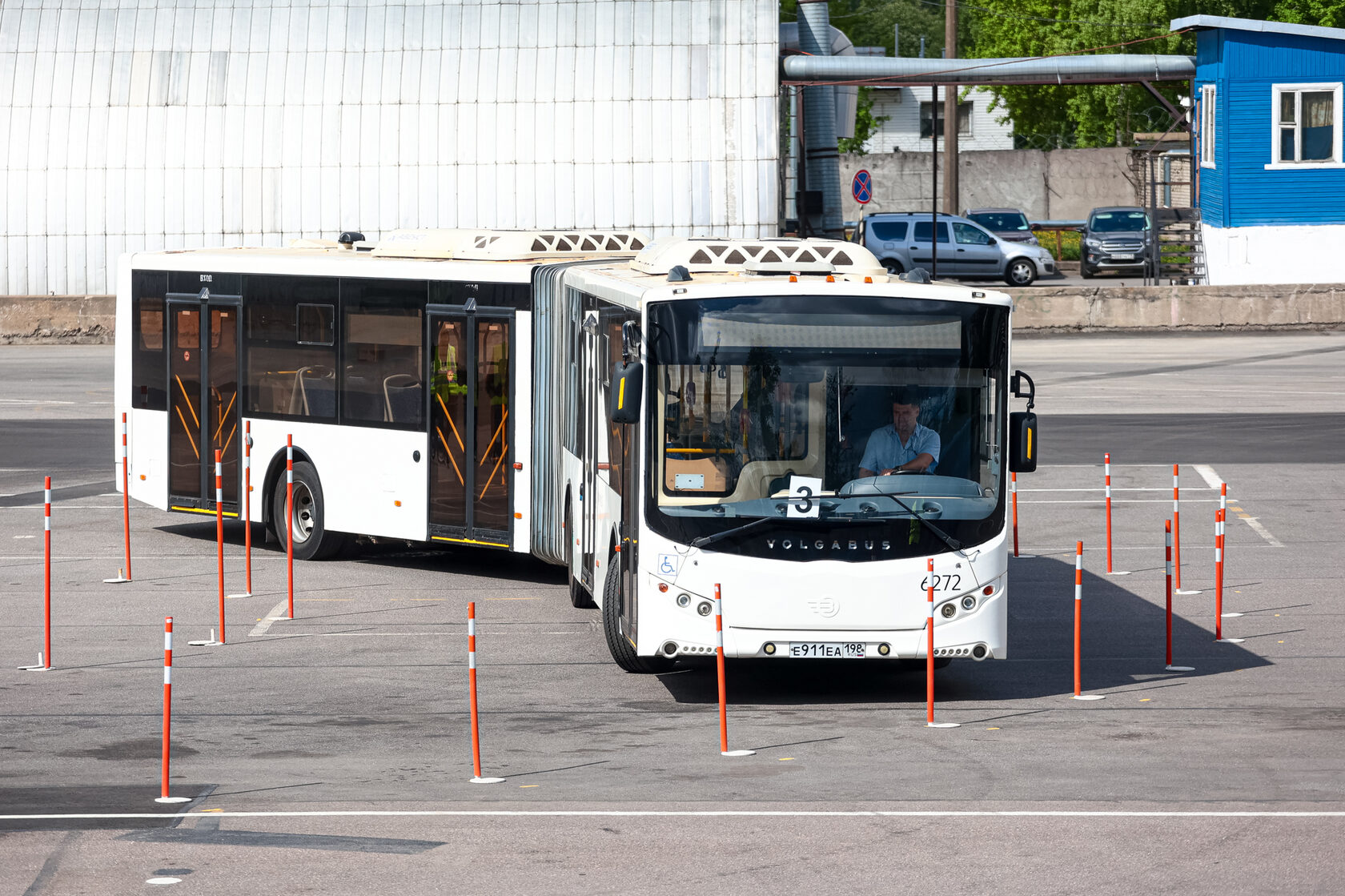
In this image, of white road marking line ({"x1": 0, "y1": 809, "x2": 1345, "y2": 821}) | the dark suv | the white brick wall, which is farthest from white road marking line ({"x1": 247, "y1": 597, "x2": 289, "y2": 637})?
the white brick wall

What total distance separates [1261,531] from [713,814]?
11269mm

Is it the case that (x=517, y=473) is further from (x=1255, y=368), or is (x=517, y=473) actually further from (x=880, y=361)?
(x=1255, y=368)

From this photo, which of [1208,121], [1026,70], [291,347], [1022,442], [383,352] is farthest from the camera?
[1208,121]

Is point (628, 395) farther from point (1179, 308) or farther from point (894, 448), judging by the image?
point (1179, 308)

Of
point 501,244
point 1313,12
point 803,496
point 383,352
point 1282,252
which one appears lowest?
point 803,496

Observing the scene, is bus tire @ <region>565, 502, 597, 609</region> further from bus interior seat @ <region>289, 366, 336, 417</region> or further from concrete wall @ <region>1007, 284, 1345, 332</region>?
concrete wall @ <region>1007, 284, 1345, 332</region>

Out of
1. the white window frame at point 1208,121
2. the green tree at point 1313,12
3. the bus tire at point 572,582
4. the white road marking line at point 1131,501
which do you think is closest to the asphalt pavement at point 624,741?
the bus tire at point 572,582

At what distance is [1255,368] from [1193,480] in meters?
11.6

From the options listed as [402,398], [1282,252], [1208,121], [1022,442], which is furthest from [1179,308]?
[1022,442]

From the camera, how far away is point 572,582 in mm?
15039

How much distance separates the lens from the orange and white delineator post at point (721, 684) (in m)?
10.1

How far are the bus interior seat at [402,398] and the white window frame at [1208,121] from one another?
29.0 meters

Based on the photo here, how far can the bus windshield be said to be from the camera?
11242 mm

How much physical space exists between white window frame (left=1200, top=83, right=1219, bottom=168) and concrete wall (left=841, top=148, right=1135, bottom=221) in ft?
85.3
